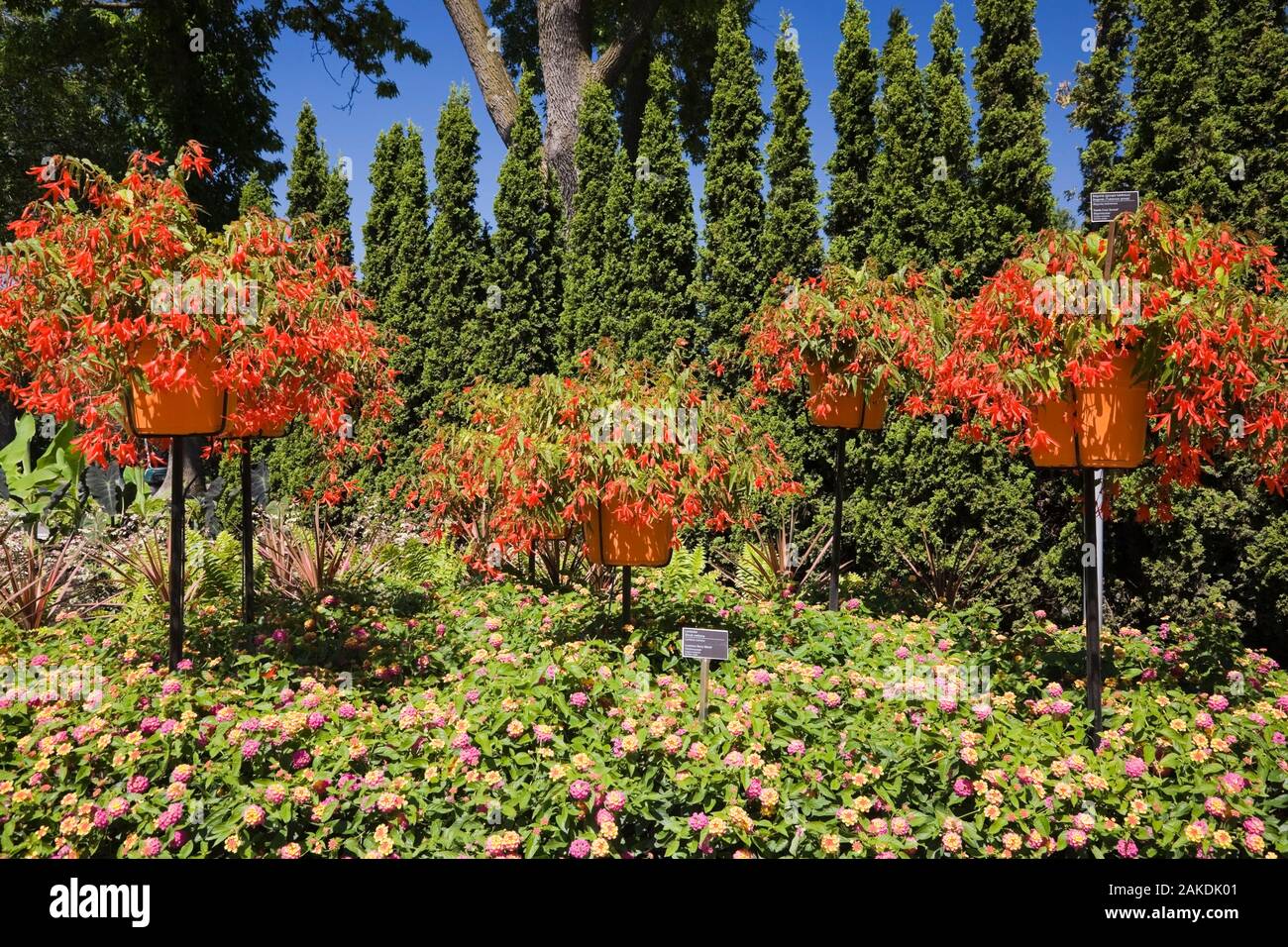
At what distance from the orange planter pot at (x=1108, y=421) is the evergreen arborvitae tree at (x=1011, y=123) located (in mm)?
3150

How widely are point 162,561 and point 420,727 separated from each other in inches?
131

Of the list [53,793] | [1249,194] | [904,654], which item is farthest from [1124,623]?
[53,793]

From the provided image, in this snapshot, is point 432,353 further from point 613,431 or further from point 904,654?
point 904,654

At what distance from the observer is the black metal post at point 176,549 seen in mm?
3213

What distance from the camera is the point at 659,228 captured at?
718 cm

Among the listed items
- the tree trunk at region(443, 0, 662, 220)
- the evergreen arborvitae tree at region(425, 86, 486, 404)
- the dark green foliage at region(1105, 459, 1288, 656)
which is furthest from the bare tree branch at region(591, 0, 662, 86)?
the dark green foliage at region(1105, 459, 1288, 656)

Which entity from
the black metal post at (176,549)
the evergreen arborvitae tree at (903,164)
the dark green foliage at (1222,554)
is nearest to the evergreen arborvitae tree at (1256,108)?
the dark green foliage at (1222,554)

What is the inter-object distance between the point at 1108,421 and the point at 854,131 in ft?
14.2

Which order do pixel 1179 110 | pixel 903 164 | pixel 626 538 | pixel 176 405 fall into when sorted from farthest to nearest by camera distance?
pixel 903 164 < pixel 1179 110 < pixel 626 538 < pixel 176 405

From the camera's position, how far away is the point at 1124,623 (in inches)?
Answer: 204

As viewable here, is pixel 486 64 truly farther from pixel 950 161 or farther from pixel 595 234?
pixel 950 161

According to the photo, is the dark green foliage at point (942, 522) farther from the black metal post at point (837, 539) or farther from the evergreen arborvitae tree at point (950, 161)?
the evergreen arborvitae tree at point (950, 161)

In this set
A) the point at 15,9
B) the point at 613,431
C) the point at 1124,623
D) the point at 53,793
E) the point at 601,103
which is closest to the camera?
the point at 53,793

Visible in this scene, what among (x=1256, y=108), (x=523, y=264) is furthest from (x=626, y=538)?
(x=523, y=264)
